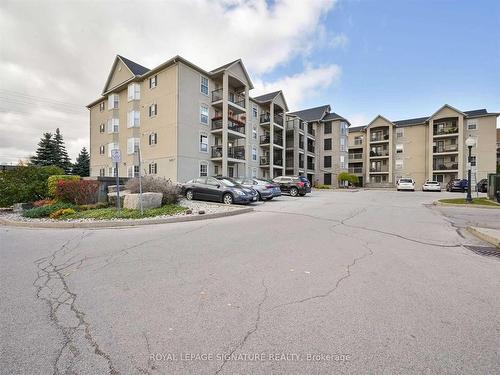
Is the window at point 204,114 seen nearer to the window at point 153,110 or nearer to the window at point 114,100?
the window at point 153,110

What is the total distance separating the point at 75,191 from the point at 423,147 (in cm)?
5027

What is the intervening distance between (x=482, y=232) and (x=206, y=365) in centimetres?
846

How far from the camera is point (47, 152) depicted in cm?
4025

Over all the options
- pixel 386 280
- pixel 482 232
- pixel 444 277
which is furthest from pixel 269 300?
pixel 482 232

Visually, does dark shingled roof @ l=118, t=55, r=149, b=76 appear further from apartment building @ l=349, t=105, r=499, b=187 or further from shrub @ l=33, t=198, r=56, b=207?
apartment building @ l=349, t=105, r=499, b=187

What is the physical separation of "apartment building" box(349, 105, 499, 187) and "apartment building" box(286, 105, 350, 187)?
18.6ft

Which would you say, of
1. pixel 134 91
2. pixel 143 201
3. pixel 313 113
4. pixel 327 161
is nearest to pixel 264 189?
pixel 143 201

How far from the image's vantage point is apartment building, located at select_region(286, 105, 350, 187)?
42.3 m

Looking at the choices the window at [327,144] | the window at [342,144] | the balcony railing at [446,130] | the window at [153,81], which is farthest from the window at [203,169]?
the balcony railing at [446,130]

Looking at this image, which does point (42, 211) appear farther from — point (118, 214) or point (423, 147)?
Result: point (423, 147)

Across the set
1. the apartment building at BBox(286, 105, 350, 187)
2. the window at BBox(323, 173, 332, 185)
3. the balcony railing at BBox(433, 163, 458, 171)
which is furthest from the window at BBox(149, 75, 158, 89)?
the balcony railing at BBox(433, 163, 458, 171)

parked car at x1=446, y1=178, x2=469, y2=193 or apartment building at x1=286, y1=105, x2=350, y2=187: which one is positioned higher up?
apartment building at x1=286, y1=105, x2=350, y2=187

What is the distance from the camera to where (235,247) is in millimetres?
5855

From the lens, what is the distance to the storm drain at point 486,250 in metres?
5.43
